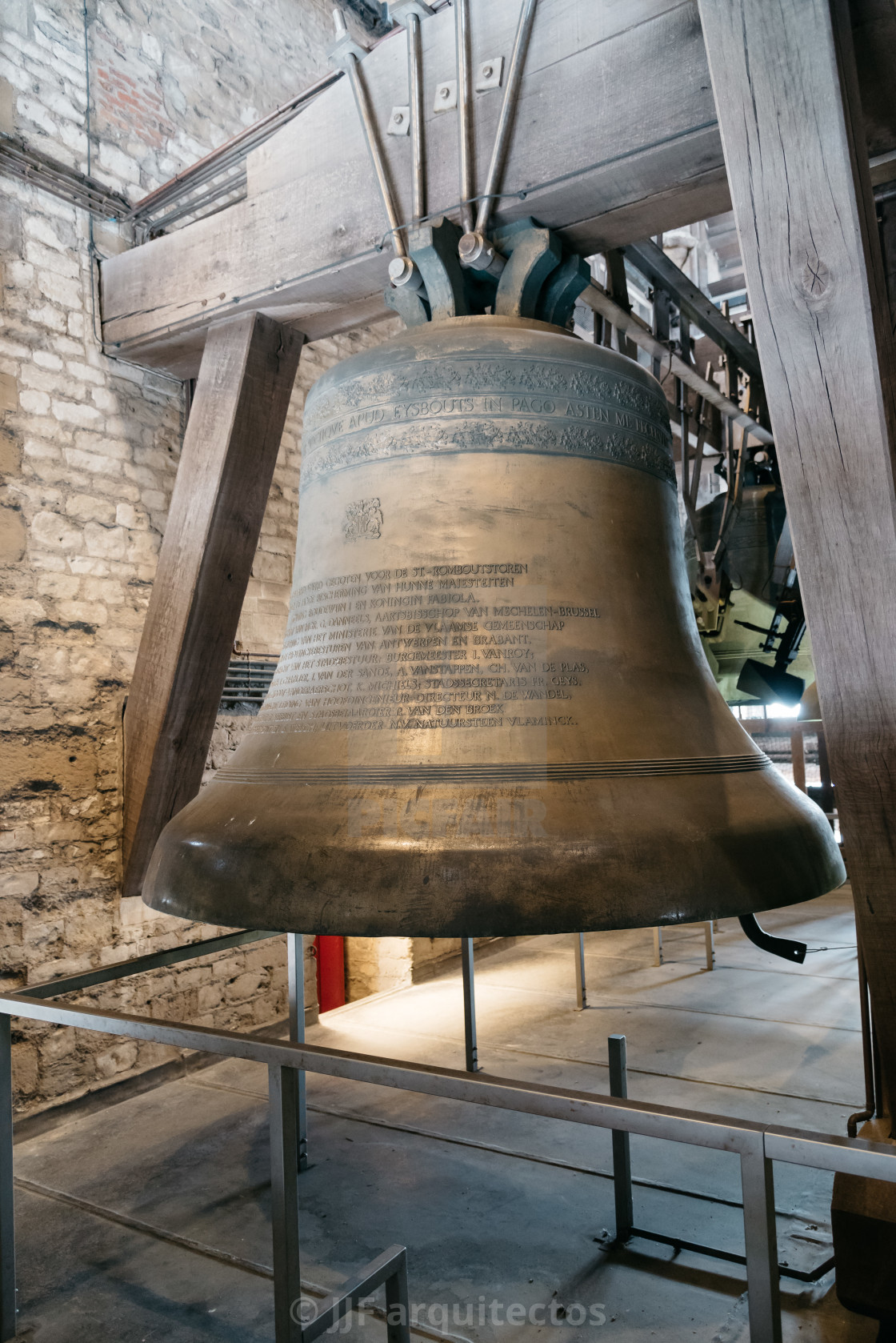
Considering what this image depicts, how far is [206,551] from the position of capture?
3.05 metres

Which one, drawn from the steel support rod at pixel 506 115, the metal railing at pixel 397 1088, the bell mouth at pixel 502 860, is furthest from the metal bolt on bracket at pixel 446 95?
the metal railing at pixel 397 1088


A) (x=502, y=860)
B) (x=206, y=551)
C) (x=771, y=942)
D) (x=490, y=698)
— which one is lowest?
(x=771, y=942)

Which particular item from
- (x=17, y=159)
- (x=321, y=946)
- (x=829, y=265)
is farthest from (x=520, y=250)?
(x=321, y=946)

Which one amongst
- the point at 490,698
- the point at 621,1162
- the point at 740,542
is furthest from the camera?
the point at 740,542

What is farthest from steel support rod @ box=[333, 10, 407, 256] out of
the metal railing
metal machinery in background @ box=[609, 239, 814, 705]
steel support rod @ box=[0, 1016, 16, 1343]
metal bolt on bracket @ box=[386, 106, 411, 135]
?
metal machinery in background @ box=[609, 239, 814, 705]

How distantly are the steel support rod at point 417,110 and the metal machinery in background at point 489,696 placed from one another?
0.38 metres

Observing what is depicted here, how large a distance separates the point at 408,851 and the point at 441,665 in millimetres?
325

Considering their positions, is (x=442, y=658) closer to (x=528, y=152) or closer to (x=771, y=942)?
(x=771, y=942)

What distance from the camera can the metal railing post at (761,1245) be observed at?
1229mm

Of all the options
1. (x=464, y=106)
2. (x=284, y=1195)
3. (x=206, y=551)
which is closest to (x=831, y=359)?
(x=464, y=106)

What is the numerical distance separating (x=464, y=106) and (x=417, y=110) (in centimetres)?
11

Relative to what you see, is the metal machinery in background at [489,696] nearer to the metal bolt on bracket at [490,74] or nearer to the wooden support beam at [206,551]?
the metal bolt on bracket at [490,74]

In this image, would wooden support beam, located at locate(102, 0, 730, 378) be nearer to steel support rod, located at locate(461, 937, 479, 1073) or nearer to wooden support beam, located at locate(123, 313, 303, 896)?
wooden support beam, located at locate(123, 313, 303, 896)

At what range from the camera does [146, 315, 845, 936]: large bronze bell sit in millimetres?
1186
